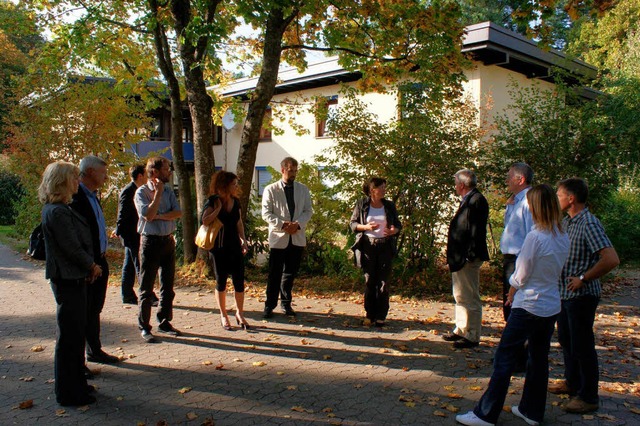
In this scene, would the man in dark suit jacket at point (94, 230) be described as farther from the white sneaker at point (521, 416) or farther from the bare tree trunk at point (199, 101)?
the bare tree trunk at point (199, 101)

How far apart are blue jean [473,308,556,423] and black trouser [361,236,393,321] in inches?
123

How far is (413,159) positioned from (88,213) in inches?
222

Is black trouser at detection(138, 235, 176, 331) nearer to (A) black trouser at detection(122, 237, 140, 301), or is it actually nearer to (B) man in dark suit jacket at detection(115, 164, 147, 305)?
(B) man in dark suit jacket at detection(115, 164, 147, 305)

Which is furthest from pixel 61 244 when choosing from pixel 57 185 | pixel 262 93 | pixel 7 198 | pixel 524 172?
pixel 7 198

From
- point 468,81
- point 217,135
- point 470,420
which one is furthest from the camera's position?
point 217,135

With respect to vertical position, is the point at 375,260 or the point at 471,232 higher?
the point at 471,232

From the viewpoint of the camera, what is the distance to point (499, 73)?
647 inches

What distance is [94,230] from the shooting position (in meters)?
5.09

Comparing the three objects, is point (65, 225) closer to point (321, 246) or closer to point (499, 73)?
point (321, 246)

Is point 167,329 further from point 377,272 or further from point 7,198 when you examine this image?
point 7,198

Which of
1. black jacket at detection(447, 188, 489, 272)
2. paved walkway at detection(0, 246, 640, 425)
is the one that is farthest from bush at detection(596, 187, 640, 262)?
black jacket at detection(447, 188, 489, 272)

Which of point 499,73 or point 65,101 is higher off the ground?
point 499,73

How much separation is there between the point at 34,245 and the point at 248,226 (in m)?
6.96

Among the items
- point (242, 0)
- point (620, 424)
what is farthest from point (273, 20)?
point (620, 424)
